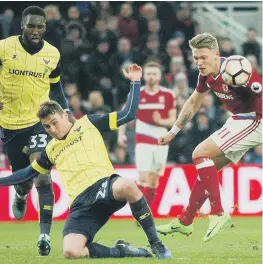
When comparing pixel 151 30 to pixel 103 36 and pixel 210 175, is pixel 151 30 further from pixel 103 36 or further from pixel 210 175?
pixel 210 175

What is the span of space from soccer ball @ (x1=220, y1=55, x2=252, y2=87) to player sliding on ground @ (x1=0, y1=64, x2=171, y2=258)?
0.99m

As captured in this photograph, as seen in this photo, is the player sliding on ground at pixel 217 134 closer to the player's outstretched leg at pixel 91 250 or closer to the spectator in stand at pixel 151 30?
the player's outstretched leg at pixel 91 250

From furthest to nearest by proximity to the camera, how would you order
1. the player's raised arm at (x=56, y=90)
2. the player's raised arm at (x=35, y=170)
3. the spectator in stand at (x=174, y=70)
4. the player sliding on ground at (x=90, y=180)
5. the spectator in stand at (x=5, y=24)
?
the spectator in stand at (x=174, y=70), the spectator in stand at (x=5, y=24), the player's raised arm at (x=56, y=90), the player's raised arm at (x=35, y=170), the player sliding on ground at (x=90, y=180)

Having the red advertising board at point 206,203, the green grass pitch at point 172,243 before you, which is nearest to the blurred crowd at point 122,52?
the red advertising board at point 206,203

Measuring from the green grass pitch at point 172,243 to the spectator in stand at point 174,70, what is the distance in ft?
12.5

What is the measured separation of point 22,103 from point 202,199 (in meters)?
2.18

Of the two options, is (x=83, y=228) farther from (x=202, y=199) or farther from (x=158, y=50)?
(x=158, y=50)

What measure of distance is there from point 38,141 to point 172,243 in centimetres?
206

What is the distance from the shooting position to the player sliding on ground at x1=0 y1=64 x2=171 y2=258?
8.84m

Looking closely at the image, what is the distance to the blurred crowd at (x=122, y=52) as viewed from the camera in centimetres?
1739

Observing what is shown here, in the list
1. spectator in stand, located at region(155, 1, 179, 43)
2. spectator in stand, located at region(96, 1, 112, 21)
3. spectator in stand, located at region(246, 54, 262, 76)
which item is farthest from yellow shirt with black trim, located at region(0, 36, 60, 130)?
spectator in stand, located at region(155, 1, 179, 43)

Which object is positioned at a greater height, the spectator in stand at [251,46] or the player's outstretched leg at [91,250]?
the spectator in stand at [251,46]

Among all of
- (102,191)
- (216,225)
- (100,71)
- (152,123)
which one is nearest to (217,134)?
(216,225)

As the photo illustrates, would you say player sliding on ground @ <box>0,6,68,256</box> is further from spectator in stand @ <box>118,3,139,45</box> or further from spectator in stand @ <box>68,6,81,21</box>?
spectator in stand @ <box>118,3,139,45</box>
